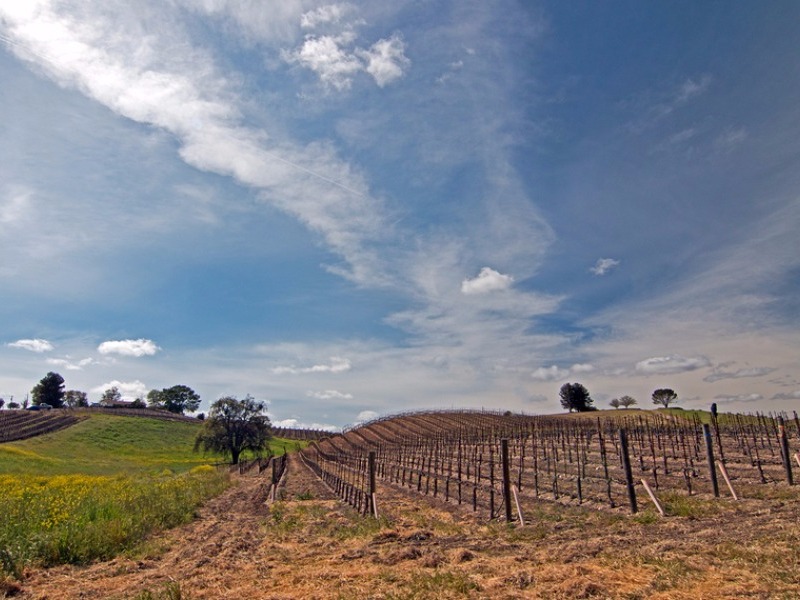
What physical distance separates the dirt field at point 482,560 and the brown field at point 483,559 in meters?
0.03

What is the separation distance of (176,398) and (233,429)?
9672 centimetres

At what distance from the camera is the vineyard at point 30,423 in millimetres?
68575

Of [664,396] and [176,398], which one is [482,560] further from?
[176,398]

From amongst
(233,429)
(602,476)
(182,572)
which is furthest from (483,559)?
(233,429)

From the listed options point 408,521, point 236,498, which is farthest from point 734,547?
point 236,498

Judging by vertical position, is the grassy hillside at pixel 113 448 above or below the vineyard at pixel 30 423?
below

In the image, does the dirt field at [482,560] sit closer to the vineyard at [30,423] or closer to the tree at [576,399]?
the vineyard at [30,423]

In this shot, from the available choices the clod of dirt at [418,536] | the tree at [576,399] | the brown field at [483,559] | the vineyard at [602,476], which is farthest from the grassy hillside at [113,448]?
the tree at [576,399]

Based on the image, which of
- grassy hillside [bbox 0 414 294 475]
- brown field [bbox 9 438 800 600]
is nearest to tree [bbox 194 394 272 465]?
grassy hillside [bbox 0 414 294 475]

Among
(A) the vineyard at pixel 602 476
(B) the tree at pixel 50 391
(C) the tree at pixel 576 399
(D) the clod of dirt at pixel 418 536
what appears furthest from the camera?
(B) the tree at pixel 50 391

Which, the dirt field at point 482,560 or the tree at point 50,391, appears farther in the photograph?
the tree at point 50,391

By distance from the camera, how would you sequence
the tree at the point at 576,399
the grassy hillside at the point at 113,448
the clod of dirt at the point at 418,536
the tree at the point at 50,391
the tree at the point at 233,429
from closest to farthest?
the clod of dirt at the point at 418,536, the grassy hillside at the point at 113,448, the tree at the point at 233,429, the tree at the point at 576,399, the tree at the point at 50,391

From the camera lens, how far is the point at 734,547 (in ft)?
25.4

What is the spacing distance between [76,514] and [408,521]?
9164 mm
